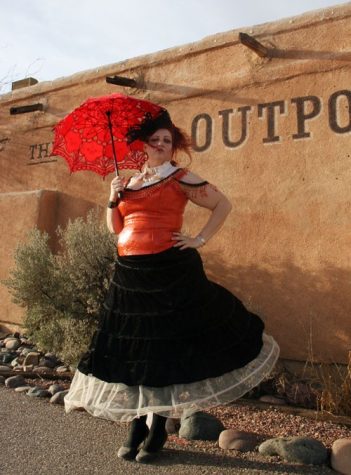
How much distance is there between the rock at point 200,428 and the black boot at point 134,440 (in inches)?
18.1

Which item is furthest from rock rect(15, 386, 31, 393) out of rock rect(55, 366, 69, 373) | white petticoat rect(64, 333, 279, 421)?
white petticoat rect(64, 333, 279, 421)

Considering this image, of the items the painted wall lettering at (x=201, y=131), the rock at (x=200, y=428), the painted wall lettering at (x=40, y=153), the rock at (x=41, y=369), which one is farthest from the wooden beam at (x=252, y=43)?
the rock at (x=41, y=369)

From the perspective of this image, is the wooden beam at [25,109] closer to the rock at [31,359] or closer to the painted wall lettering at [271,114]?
the rock at [31,359]

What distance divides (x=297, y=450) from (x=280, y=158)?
9.48 feet

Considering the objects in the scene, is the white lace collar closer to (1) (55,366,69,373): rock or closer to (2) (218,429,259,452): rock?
(2) (218,429,259,452): rock

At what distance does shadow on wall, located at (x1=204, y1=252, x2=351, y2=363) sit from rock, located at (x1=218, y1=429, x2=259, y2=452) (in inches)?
53.3

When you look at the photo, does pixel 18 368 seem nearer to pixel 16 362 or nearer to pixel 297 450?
pixel 16 362

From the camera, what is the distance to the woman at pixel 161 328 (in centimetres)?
281

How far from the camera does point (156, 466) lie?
9.42 ft

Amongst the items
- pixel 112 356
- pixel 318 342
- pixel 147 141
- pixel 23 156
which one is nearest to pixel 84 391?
pixel 112 356

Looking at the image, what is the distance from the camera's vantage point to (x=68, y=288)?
524 centimetres

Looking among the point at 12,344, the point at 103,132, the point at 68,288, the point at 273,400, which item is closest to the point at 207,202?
the point at 103,132

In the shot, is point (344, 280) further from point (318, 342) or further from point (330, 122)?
point (330, 122)

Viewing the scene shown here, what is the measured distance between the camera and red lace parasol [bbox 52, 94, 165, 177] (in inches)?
132
